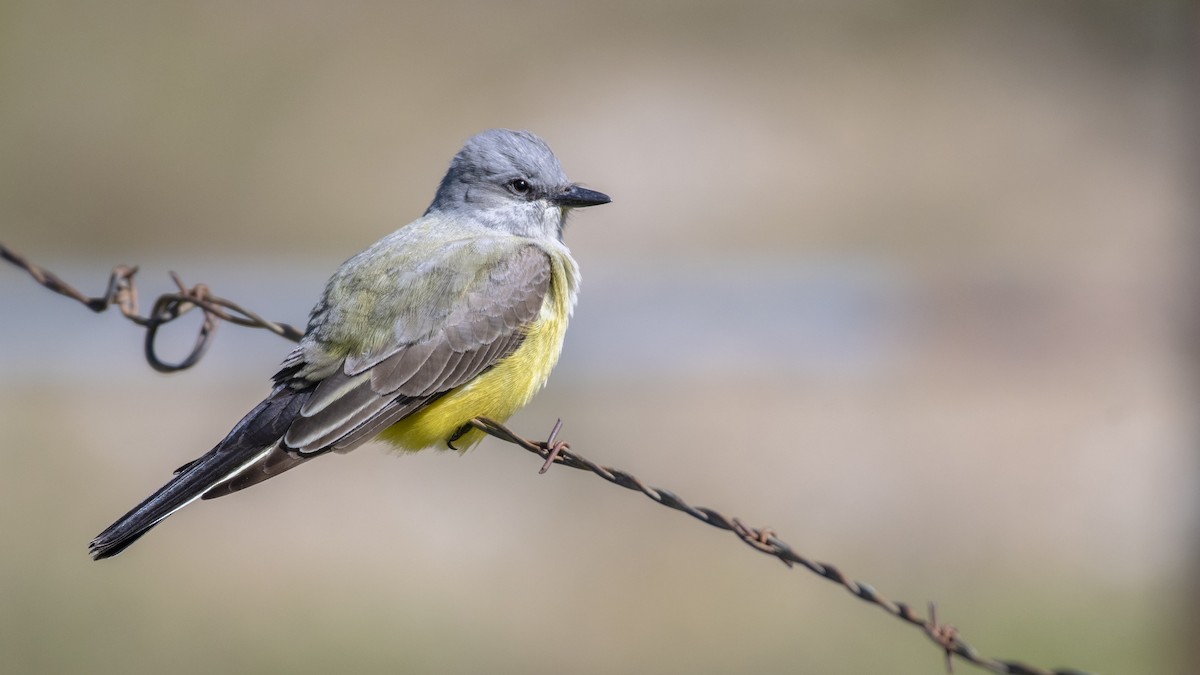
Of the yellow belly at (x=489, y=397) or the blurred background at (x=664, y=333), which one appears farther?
the blurred background at (x=664, y=333)

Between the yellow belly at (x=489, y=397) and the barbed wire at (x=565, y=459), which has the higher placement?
the yellow belly at (x=489, y=397)

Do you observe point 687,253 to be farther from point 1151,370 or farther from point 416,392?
point 416,392

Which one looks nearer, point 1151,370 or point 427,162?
point 1151,370

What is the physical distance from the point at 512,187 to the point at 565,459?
1.58 metres

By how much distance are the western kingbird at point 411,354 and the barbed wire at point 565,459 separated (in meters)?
0.15

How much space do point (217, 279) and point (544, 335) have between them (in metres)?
7.22

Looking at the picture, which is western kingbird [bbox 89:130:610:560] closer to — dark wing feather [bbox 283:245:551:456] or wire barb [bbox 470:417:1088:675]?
dark wing feather [bbox 283:245:551:456]

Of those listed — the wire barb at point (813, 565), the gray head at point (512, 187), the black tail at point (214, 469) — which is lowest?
the black tail at point (214, 469)

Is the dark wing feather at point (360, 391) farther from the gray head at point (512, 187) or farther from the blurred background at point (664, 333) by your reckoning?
the blurred background at point (664, 333)

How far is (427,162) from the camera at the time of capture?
42.4 ft

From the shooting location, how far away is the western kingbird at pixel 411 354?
4312mm

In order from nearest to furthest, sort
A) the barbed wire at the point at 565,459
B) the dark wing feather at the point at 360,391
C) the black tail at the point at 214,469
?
the barbed wire at the point at 565,459 < the black tail at the point at 214,469 < the dark wing feather at the point at 360,391

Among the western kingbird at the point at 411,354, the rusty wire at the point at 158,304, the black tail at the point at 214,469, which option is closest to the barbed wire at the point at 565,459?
the rusty wire at the point at 158,304

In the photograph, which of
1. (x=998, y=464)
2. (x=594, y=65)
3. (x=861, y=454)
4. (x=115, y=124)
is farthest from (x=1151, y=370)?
(x=115, y=124)
